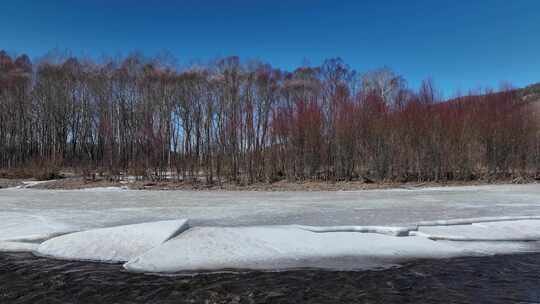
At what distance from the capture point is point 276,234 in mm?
6297

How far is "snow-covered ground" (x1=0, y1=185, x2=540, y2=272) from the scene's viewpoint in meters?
5.44

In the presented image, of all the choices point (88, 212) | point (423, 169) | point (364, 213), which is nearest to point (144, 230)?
point (88, 212)

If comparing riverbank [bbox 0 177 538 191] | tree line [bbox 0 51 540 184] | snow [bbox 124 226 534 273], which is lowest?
snow [bbox 124 226 534 273]

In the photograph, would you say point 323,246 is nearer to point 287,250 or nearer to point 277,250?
point 287,250

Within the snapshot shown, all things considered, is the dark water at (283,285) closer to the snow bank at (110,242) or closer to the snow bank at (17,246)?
the snow bank at (110,242)

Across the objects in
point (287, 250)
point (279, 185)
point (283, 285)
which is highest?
point (279, 185)

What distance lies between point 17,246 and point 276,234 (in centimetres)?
406

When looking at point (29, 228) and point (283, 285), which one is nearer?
point (283, 285)

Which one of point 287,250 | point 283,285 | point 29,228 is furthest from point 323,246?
point 29,228

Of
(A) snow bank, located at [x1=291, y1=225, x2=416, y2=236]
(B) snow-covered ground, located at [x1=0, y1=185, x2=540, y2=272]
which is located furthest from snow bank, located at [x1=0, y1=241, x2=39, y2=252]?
(A) snow bank, located at [x1=291, y1=225, x2=416, y2=236]

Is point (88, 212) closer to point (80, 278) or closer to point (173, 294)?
point (80, 278)

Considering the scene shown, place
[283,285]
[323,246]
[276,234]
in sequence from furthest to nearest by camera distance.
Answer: [276,234]
[323,246]
[283,285]

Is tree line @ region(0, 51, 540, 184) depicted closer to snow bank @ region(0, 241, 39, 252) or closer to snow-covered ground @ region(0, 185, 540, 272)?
snow-covered ground @ region(0, 185, 540, 272)

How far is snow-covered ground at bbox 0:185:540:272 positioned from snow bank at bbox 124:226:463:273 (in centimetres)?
1
